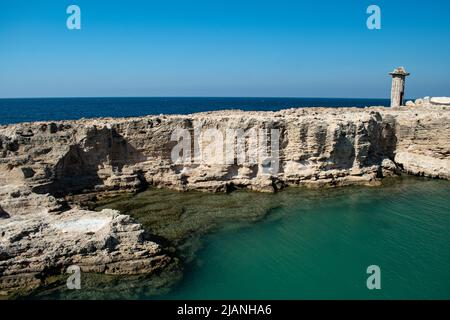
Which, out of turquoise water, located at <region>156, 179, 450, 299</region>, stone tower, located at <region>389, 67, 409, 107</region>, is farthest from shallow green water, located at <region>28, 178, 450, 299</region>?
stone tower, located at <region>389, 67, 409, 107</region>

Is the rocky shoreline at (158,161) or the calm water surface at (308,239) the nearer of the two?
the calm water surface at (308,239)

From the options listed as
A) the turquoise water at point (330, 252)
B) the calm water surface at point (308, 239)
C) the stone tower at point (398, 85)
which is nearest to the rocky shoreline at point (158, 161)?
the calm water surface at point (308, 239)

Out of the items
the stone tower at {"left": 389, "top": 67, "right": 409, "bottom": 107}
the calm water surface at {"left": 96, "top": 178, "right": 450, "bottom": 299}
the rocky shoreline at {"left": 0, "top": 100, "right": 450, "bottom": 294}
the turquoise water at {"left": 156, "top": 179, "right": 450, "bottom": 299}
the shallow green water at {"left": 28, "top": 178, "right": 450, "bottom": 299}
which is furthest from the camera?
the stone tower at {"left": 389, "top": 67, "right": 409, "bottom": 107}

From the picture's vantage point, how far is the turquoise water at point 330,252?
1317 centimetres

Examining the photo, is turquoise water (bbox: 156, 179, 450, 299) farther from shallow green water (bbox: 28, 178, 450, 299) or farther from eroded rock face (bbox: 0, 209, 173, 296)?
eroded rock face (bbox: 0, 209, 173, 296)

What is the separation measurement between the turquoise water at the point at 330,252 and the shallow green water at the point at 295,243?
0.13ft

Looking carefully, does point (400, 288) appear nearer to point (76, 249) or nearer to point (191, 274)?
point (191, 274)

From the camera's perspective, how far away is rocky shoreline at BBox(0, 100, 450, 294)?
1490cm

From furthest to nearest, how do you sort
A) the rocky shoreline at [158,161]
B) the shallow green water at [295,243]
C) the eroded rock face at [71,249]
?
the rocky shoreline at [158,161] < the shallow green water at [295,243] < the eroded rock face at [71,249]

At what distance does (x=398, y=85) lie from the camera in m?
38.0

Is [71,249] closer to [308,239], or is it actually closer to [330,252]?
[308,239]

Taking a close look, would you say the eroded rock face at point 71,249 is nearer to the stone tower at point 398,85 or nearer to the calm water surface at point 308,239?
the calm water surface at point 308,239

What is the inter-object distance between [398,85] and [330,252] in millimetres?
28364

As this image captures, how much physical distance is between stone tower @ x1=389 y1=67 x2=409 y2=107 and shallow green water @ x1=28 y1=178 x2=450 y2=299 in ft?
51.8
